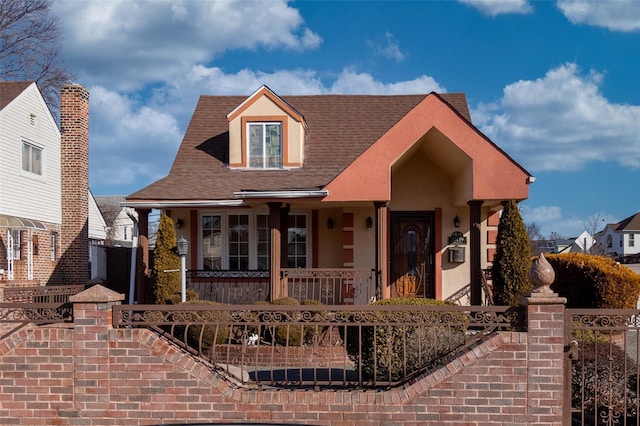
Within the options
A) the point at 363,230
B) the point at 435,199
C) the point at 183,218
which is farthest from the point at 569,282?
the point at 183,218

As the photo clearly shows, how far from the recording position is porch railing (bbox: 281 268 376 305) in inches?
447

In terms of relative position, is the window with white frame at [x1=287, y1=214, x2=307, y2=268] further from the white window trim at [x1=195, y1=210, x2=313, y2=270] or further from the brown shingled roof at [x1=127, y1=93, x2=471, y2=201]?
the brown shingled roof at [x1=127, y1=93, x2=471, y2=201]

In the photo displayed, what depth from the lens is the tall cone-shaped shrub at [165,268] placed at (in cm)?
1155

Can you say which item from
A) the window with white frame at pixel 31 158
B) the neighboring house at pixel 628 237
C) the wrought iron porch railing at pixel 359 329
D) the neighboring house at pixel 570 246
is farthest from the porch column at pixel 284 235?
the neighboring house at pixel 628 237

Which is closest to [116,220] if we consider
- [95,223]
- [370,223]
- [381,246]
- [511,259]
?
[95,223]

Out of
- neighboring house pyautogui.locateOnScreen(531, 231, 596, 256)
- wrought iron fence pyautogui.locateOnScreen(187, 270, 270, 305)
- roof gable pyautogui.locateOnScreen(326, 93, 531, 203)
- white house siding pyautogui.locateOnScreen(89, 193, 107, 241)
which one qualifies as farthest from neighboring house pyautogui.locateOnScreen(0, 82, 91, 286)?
neighboring house pyautogui.locateOnScreen(531, 231, 596, 256)

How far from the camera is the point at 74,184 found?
19484 mm

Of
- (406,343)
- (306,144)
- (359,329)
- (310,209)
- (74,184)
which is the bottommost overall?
(406,343)

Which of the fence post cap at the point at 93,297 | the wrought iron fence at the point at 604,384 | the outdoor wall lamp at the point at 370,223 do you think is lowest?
the wrought iron fence at the point at 604,384

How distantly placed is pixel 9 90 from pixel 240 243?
9.56 meters

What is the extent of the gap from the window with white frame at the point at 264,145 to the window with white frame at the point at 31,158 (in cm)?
818

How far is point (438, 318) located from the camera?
6344mm

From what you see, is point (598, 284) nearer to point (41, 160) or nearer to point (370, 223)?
point (370, 223)

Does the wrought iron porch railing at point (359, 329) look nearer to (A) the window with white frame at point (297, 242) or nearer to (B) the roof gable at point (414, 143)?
(B) the roof gable at point (414, 143)
